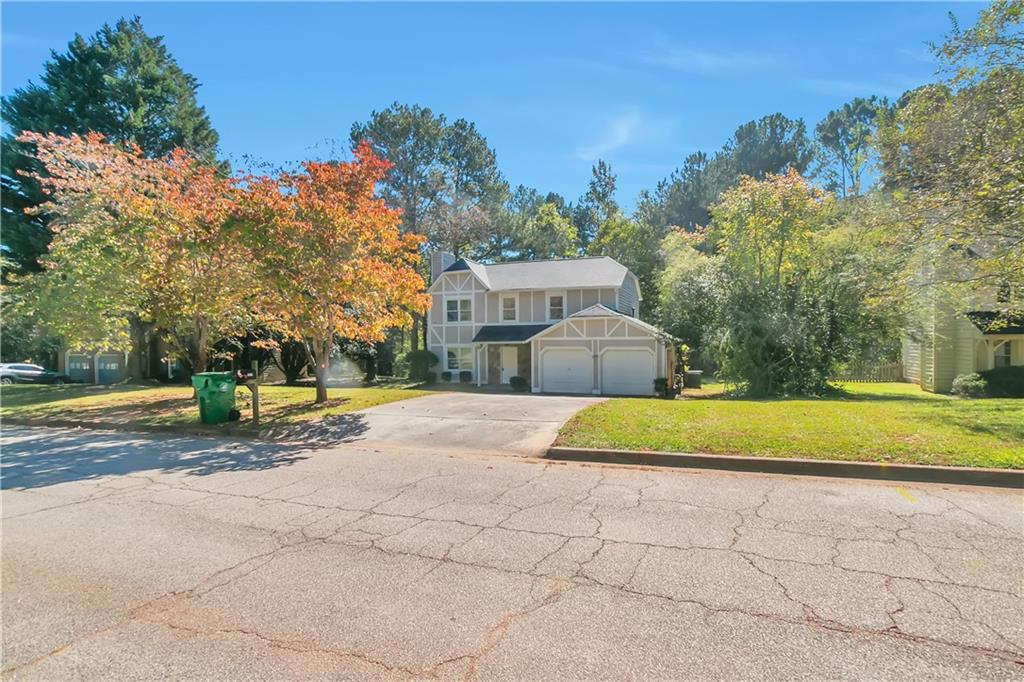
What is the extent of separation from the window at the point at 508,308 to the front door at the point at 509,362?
5.98 feet

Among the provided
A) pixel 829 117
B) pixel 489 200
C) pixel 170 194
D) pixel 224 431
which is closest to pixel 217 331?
pixel 170 194

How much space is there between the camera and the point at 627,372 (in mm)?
25484

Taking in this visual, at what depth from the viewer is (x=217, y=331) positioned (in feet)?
62.7

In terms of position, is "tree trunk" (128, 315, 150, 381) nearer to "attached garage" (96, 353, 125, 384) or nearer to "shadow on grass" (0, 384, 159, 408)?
"shadow on grass" (0, 384, 159, 408)

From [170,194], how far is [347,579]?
16.1 meters

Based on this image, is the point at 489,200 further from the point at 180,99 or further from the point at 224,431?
the point at 224,431

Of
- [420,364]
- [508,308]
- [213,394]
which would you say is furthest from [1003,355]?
[213,394]

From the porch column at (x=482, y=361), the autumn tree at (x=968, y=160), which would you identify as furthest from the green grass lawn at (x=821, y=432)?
the porch column at (x=482, y=361)

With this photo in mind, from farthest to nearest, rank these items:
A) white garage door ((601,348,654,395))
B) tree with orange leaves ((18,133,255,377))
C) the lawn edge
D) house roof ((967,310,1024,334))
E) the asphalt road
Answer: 1. white garage door ((601,348,654,395))
2. house roof ((967,310,1024,334))
3. tree with orange leaves ((18,133,255,377))
4. the lawn edge
5. the asphalt road

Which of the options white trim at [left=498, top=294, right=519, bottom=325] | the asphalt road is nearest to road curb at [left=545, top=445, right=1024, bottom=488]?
the asphalt road

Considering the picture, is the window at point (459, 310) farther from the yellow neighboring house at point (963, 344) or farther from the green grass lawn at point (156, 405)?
the yellow neighboring house at point (963, 344)

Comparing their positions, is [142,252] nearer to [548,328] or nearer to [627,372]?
[548,328]

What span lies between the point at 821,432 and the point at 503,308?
926 inches

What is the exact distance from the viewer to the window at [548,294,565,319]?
3005 cm
